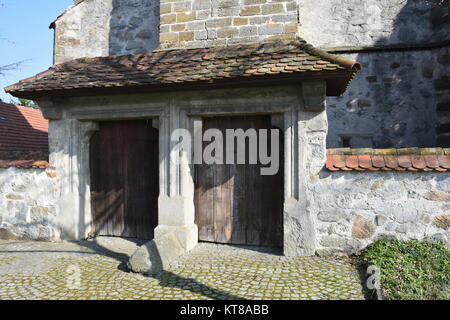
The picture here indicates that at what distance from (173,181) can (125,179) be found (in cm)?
109

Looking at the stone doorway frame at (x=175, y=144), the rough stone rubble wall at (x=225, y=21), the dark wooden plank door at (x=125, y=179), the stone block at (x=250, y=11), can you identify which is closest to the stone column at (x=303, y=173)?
the stone doorway frame at (x=175, y=144)

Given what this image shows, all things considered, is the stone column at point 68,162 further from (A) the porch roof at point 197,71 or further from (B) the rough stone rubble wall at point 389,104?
(B) the rough stone rubble wall at point 389,104

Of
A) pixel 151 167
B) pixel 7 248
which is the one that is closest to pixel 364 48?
pixel 151 167

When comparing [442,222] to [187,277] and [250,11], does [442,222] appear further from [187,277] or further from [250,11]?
[250,11]

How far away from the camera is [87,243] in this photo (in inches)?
217

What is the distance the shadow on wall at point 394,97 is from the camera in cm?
672

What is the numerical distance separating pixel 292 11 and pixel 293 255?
386 cm

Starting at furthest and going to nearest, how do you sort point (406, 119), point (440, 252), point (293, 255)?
point (406, 119) < point (293, 255) < point (440, 252)

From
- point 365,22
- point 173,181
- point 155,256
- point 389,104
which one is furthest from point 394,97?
point 155,256

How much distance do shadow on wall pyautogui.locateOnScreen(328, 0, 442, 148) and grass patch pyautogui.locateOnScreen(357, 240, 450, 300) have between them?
10.3 feet

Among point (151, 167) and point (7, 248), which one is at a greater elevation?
point (151, 167)

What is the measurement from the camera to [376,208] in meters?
4.38

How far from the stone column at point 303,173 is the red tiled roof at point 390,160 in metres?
0.22

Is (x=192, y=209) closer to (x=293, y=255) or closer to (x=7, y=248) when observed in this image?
(x=293, y=255)
